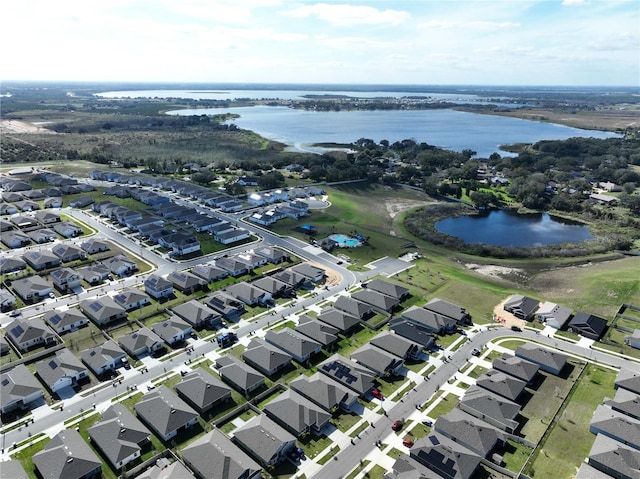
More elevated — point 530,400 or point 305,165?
point 305,165

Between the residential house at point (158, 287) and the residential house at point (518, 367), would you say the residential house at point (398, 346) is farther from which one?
the residential house at point (158, 287)

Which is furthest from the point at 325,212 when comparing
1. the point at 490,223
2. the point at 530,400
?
the point at 530,400

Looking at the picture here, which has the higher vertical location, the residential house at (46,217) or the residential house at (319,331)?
the residential house at (46,217)

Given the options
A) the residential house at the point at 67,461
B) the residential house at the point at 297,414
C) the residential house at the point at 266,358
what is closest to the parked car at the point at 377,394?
the residential house at the point at 297,414

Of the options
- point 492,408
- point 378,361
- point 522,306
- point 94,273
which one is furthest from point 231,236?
point 492,408

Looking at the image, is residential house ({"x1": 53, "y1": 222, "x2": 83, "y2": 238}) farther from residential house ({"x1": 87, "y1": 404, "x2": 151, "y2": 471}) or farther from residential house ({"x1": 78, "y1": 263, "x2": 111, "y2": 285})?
residential house ({"x1": 87, "y1": 404, "x2": 151, "y2": 471})

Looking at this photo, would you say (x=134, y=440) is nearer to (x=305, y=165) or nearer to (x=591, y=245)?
(x=591, y=245)
